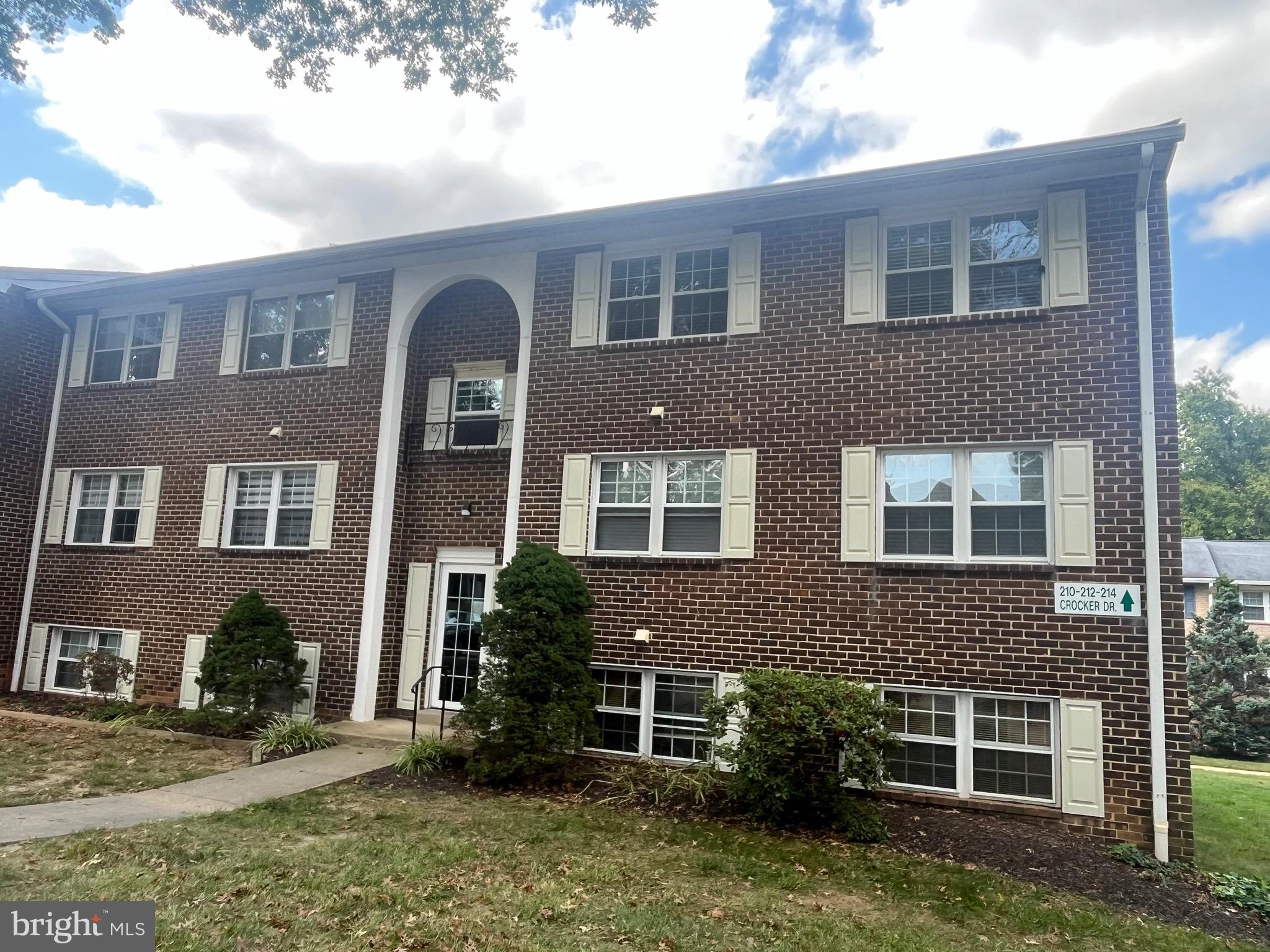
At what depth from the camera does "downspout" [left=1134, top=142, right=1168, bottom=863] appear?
7.02m

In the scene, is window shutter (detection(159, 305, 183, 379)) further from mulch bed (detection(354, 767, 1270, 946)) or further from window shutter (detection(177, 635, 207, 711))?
mulch bed (detection(354, 767, 1270, 946))

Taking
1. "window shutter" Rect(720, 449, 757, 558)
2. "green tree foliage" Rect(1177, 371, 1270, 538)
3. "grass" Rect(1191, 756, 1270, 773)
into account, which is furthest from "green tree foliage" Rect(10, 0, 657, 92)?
"green tree foliage" Rect(1177, 371, 1270, 538)

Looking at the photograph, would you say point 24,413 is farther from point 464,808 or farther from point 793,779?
point 793,779

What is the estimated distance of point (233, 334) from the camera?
39.8 feet

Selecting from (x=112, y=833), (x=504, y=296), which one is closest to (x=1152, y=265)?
(x=504, y=296)

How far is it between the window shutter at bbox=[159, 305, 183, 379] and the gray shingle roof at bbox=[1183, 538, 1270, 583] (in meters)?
27.7

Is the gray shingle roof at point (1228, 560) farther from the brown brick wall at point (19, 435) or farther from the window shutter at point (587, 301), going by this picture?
the brown brick wall at point (19, 435)

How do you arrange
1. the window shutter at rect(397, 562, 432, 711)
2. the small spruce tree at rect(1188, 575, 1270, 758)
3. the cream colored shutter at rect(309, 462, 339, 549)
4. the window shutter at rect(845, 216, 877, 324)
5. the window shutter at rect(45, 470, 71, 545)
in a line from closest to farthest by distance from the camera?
the window shutter at rect(845, 216, 877, 324) < the window shutter at rect(397, 562, 432, 711) < the cream colored shutter at rect(309, 462, 339, 549) < the window shutter at rect(45, 470, 71, 545) < the small spruce tree at rect(1188, 575, 1270, 758)

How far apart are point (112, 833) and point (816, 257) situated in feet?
27.7

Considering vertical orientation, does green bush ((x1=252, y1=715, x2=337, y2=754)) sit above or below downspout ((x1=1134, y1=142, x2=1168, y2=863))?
below

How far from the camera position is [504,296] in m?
11.2

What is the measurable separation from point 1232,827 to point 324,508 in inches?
454

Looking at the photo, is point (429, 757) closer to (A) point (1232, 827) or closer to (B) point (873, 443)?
(B) point (873, 443)

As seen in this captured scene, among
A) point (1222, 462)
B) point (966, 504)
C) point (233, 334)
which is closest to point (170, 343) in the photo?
point (233, 334)
